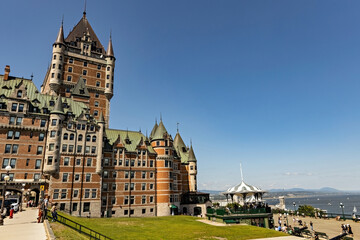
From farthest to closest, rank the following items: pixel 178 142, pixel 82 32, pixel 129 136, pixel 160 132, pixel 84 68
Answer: pixel 178 142
pixel 82 32
pixel 84 68
pixel 160 132
pixel 129 136

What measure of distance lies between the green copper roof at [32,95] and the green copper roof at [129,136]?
31.9 ft

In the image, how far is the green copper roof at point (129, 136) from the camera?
6031 cm

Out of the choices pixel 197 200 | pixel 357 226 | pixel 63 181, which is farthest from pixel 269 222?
pixel 63 181

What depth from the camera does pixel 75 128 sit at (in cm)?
5128

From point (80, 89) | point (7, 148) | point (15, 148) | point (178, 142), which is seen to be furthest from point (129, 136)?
point (7, 148)

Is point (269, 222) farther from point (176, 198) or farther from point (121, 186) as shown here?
point (121, 186)

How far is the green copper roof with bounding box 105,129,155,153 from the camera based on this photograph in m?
60.3

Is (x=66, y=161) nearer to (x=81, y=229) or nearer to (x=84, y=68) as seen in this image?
(x=81, y=229)

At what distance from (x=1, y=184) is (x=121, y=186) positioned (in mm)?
23437

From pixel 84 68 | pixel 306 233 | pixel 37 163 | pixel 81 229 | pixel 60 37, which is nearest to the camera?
pixel 81 229

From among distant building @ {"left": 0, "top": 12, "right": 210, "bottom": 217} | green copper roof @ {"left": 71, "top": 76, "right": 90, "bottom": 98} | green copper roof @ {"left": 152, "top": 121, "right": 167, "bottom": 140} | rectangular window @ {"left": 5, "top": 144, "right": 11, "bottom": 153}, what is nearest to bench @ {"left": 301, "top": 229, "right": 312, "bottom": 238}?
distant building @ {"left": 0, "top": 12, "right": 210, "bottom": 217}

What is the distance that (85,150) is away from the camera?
169ft

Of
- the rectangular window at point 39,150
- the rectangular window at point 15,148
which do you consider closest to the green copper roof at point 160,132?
the rectangular window at point 39,150

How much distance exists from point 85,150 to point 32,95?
16666mm
